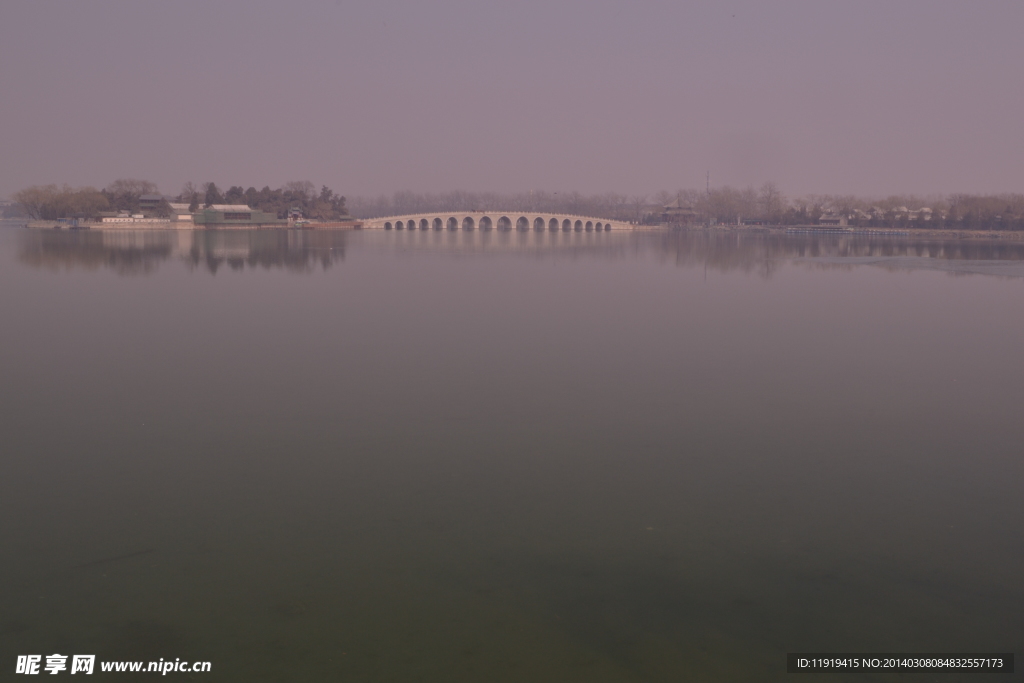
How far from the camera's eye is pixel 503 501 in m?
4.84

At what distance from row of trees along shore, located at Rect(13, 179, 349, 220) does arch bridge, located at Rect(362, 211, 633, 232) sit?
19.8 feet

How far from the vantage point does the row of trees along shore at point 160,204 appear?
6006 cm

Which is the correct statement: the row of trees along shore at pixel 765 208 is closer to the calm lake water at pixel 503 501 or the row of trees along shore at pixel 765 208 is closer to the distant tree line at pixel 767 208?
the distant tree line at pixel 767 208

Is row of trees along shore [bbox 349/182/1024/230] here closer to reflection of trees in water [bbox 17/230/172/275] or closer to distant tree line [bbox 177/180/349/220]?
distant tree line [bbox 177/180/349/220]

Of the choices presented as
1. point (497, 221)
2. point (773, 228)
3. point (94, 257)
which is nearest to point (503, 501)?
point (94, 257)

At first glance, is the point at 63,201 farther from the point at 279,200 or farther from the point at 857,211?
the point at 857,211

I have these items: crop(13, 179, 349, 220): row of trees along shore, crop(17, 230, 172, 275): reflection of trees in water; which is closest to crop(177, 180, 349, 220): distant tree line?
crop(13, 179, 349, 220): row of trees along shore

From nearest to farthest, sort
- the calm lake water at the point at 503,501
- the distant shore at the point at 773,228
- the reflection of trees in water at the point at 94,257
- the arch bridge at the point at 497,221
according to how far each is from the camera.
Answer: the calm lake water at the point at 503,501 < the reflection of trees in water at the point at 94,257 < the distant shore at the point at 773,228 < the arch bridge at the point at 497,221

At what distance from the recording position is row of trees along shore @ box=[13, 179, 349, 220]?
60.1m

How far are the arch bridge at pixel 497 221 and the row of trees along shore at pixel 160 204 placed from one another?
6.04m

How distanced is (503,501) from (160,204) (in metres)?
67.4

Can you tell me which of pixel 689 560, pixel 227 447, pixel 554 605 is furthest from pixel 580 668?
pixel 227 447

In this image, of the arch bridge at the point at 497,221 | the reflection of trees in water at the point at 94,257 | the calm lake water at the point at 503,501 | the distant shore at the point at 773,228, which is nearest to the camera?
the calm lake water at the point at 503,501

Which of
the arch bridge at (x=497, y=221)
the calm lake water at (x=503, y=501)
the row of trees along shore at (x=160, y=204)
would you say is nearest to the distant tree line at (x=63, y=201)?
the row of trees along shore at (x=160, y=204)
